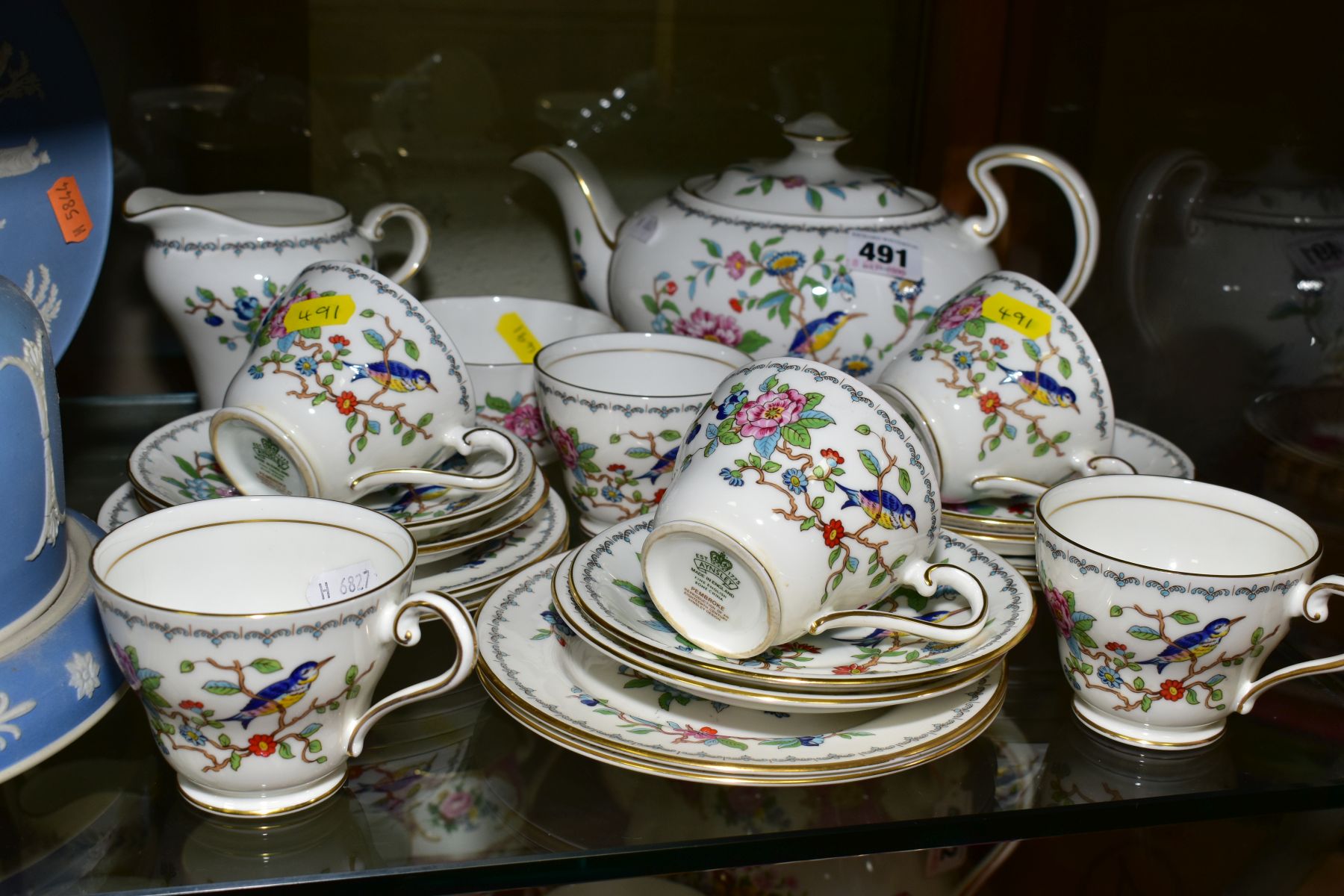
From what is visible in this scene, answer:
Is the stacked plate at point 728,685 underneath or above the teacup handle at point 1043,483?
underneath

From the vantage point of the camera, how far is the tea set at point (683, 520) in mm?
571

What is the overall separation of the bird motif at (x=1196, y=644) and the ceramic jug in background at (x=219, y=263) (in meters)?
0.54

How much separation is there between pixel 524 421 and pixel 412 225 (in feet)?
0.60

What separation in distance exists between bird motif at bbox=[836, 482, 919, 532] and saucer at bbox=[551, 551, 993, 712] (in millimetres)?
74

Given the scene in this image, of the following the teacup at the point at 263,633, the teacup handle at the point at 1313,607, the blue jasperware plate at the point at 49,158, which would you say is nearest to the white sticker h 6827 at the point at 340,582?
the teacup at the point at 263,633

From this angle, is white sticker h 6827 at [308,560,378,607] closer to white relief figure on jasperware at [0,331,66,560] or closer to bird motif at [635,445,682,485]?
white relief figure on jasperware at [0,331,66,560]

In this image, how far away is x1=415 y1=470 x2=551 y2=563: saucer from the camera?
702 millimetres

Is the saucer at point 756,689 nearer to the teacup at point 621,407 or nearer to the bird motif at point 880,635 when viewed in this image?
the bird motif at point 880,635

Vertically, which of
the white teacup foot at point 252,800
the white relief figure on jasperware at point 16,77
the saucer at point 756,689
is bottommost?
the white teacup foot at point 252,800

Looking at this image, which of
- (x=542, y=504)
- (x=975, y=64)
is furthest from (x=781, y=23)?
(x=542, y=504)

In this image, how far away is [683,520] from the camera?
60 cm

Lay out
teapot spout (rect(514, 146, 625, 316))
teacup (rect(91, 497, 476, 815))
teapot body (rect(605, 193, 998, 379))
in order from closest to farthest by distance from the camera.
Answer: teacup (rect(91, 497, 476, 815)) → teapot body (rect(605, 193, 998, 379)) → teapot spout (rect(514, 146, 625, 316))

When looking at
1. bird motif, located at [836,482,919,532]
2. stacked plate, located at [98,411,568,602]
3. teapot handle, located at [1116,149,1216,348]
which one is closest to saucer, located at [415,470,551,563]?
stacked plate, located at [98,411,568,602]

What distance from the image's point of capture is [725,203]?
90cm
